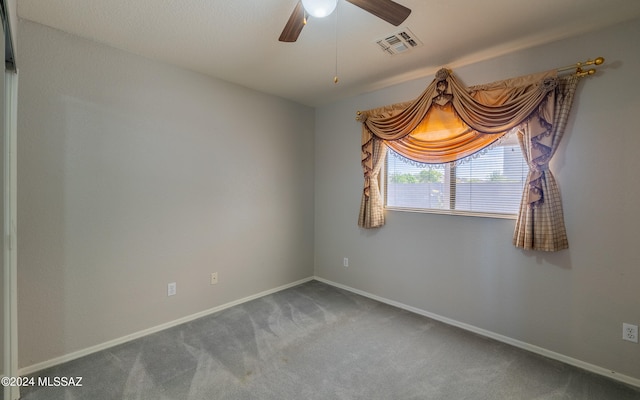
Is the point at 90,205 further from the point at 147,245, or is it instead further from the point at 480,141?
the point at 480,141

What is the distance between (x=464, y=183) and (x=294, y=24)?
6.74 ft

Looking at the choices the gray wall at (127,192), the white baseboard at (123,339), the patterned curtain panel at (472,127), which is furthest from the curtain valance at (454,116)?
the white baseboard at (123,339)

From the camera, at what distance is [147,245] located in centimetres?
245

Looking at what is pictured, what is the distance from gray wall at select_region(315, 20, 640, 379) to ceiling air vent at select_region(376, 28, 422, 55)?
65 cm

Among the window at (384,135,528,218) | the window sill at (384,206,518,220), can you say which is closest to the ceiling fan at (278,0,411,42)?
the window at (384,135,528,218)

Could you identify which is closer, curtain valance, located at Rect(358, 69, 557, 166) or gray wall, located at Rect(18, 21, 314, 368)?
gray wall, located at Rect(18, 21, 314, 368)

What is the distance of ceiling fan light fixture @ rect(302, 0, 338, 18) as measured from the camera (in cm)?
135

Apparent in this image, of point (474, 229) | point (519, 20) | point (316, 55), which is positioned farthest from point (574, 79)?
point (316, 55)

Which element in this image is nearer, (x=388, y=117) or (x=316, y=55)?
(x=316, y=55)

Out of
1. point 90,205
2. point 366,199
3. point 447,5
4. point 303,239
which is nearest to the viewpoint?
point 447,5

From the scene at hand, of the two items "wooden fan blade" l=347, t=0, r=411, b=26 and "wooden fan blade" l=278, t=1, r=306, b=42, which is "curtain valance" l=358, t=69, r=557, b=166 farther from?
"wooden fan blade" l=278, t=1, r=306, b=42

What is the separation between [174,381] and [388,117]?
299 centimetres

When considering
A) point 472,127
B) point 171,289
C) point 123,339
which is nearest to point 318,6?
point 472,127

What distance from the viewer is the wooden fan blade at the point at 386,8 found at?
142cm
